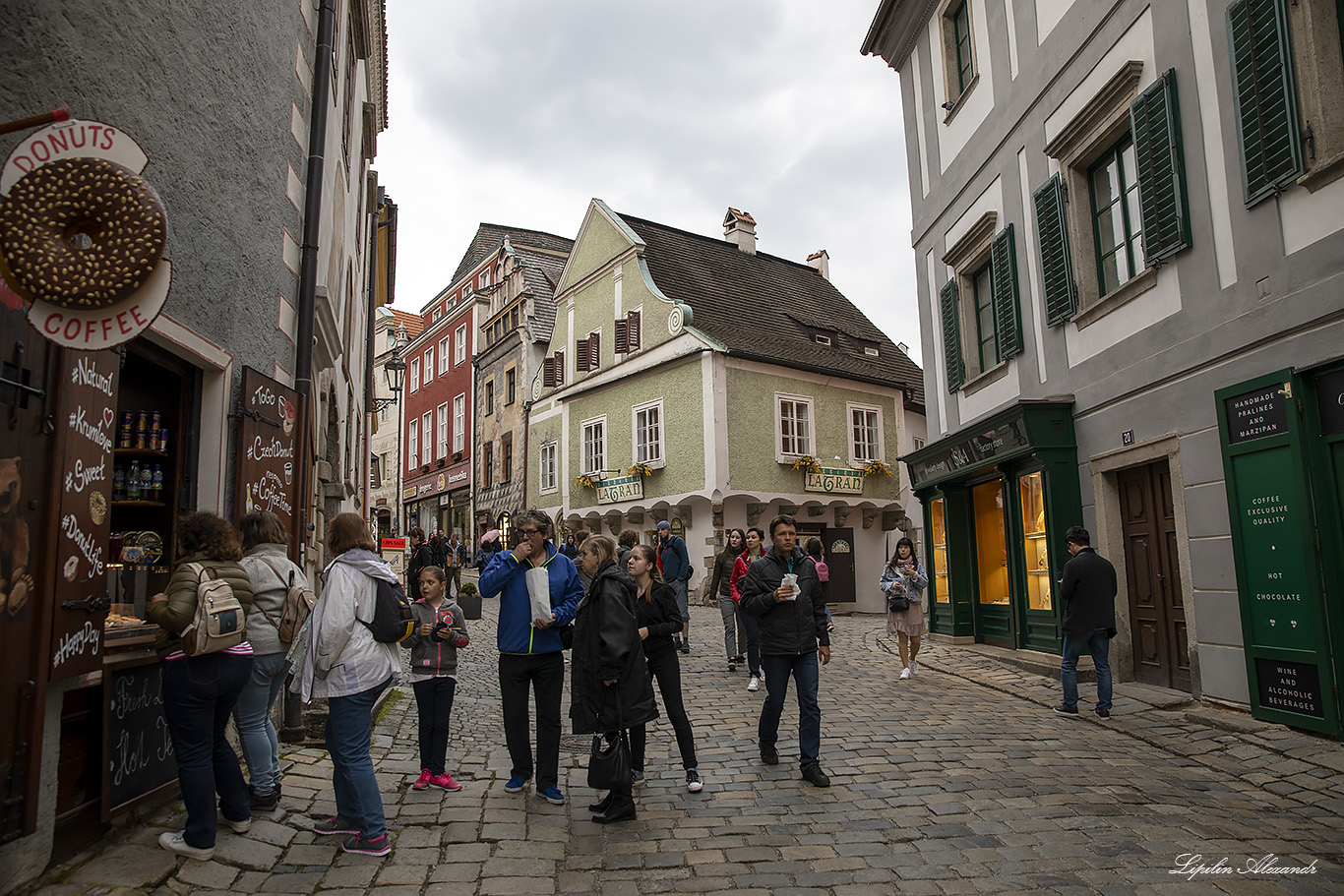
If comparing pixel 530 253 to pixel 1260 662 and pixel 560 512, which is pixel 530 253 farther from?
pixel 1260 662

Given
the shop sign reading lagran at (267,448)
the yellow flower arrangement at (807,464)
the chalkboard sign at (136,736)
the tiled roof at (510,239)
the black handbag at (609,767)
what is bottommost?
the black handbag at (609,767)

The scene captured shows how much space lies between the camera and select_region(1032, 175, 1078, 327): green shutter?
10252 millimetres

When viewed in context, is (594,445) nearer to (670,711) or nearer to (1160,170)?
(1160,170)

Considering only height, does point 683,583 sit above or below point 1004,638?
above

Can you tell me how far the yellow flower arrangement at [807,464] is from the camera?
23.0m

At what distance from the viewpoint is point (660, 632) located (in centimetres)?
609

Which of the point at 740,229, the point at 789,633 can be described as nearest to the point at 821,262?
the point at 740,229

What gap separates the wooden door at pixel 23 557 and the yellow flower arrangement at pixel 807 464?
19.9 meters

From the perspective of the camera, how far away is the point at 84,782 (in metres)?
4.34

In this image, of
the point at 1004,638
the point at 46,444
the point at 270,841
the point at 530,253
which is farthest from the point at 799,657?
the point at 530,253

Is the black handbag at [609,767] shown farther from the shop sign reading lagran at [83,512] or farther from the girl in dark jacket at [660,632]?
the shop sign reading lagran at [83,512]

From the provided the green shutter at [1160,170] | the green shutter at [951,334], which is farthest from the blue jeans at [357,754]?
the green shutter at [951,334]

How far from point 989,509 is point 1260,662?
608 centimetres

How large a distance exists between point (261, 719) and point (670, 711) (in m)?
2.53
